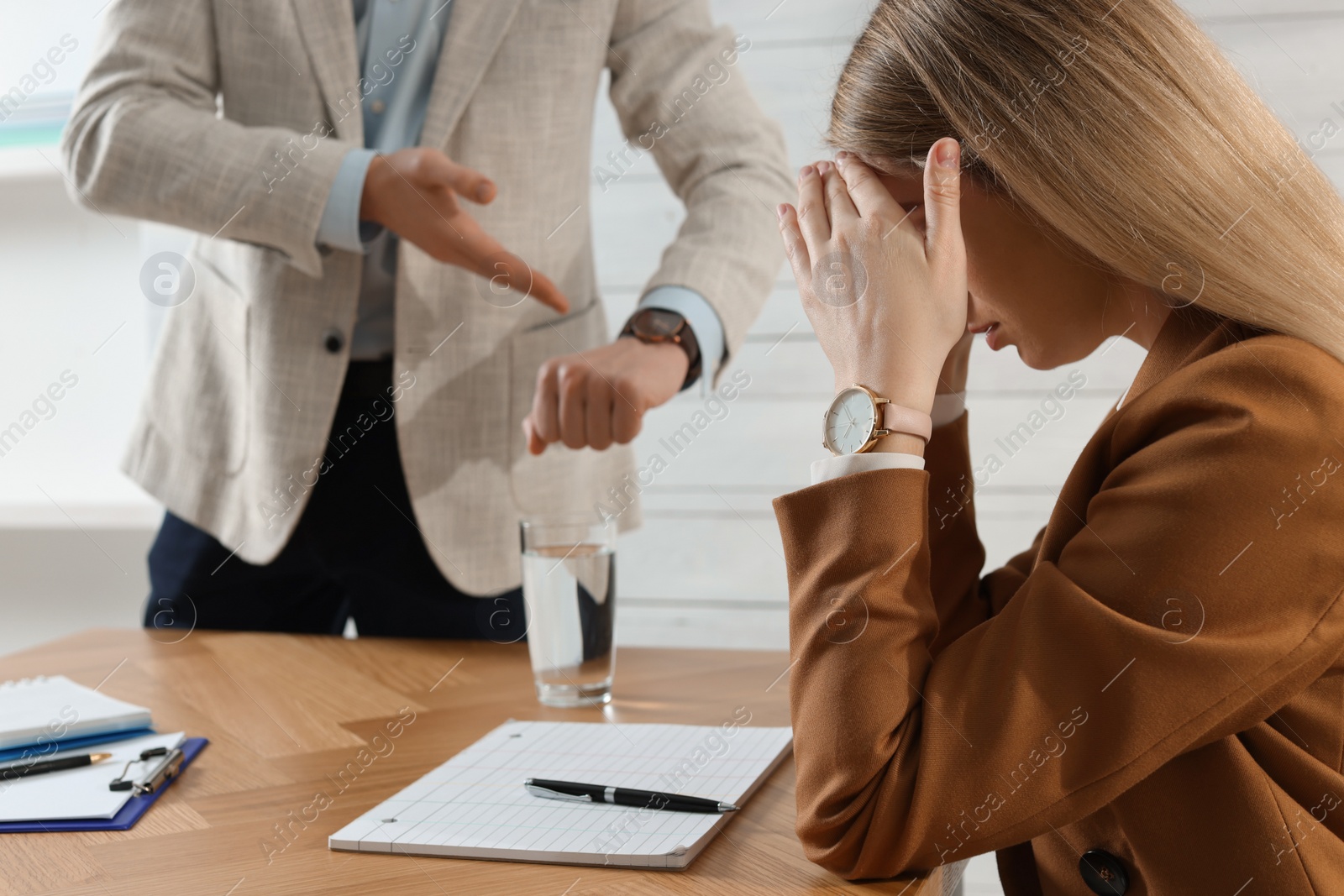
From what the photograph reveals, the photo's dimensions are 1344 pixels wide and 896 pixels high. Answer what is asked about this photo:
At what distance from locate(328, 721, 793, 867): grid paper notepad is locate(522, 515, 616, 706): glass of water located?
63mm

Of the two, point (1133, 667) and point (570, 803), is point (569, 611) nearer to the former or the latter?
point (570, 803)

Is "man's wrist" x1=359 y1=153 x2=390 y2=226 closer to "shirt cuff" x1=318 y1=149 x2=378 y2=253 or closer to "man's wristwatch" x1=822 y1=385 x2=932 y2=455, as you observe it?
"shirt cuff" x1=318 y1=149 x2=378 y2=253

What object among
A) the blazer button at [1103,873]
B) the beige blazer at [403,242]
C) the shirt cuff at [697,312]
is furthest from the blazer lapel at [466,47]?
the blazer button at [1103,873]

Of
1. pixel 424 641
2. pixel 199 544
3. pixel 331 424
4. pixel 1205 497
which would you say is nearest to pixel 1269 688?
pixel 1205 497

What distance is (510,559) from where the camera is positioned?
4.27 feet

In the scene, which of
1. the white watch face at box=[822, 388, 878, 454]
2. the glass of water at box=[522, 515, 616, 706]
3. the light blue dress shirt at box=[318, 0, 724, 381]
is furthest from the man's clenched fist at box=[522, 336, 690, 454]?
the white watch face at box=[822, 388, 878, 454]

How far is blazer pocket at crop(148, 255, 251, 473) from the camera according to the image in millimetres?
1300

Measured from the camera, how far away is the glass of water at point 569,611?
37.8 inches

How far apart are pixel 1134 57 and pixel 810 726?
451mm

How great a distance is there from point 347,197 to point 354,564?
16.3 inches

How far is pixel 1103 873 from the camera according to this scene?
68cm

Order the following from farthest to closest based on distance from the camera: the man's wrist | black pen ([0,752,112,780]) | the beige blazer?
the beige blazer < the man's wrist < black pen ([0,752,112,780])

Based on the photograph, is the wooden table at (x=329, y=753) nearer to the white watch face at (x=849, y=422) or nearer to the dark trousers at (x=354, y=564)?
the dark trousers at (x=354, y=564)

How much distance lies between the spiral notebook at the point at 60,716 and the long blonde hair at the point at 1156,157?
757 mm
